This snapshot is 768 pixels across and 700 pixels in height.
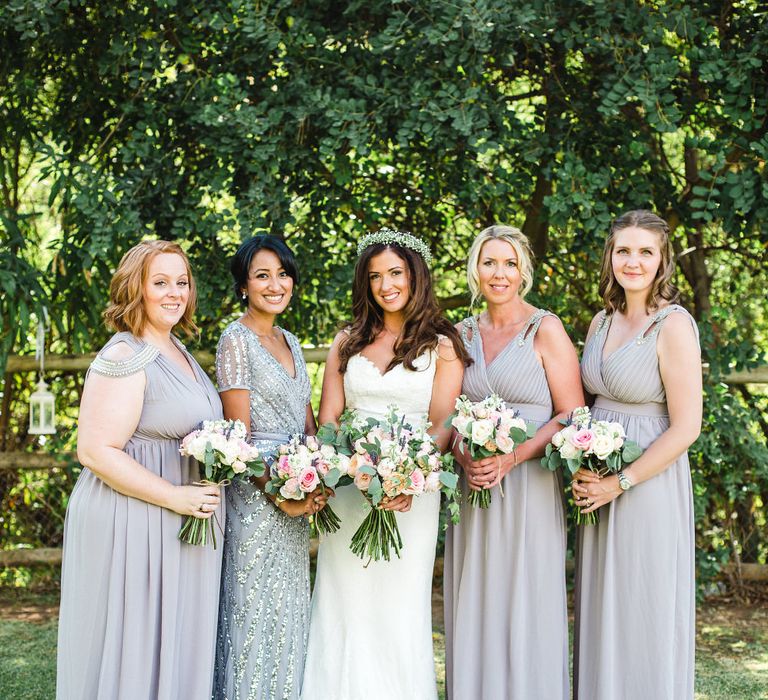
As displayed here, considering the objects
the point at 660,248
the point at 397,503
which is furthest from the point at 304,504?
the point at 660,248

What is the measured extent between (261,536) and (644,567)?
1711mm

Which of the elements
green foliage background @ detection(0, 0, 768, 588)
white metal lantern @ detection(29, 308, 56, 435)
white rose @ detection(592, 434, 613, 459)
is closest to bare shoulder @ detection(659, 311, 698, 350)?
white rose @ detection(592, 434, 613, 459)

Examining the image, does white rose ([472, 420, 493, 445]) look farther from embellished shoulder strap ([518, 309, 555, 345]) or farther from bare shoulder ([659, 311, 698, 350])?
bare shoulder ([659, 311, 698, 350])

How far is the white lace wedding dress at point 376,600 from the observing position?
4.21m

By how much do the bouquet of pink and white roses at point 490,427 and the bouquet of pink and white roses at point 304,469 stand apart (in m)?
0.53

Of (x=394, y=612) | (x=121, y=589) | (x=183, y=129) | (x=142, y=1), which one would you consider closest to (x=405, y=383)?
(x=394, y=612)

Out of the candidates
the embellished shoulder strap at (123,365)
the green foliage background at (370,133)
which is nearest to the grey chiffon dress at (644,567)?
the green foliage background at (370,133)

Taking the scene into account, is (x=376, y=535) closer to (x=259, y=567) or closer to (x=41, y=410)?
(x=259, y=567)

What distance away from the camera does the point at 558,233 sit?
22.6ft

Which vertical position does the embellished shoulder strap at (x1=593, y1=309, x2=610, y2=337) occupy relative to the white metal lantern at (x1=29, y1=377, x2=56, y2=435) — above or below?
above

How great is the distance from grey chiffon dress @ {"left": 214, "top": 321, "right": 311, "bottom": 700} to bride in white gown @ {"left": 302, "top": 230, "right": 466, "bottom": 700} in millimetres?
181

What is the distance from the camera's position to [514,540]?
4168mm

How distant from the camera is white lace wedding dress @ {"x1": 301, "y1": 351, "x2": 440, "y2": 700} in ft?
13.8

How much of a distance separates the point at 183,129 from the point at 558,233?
2.85 meters
